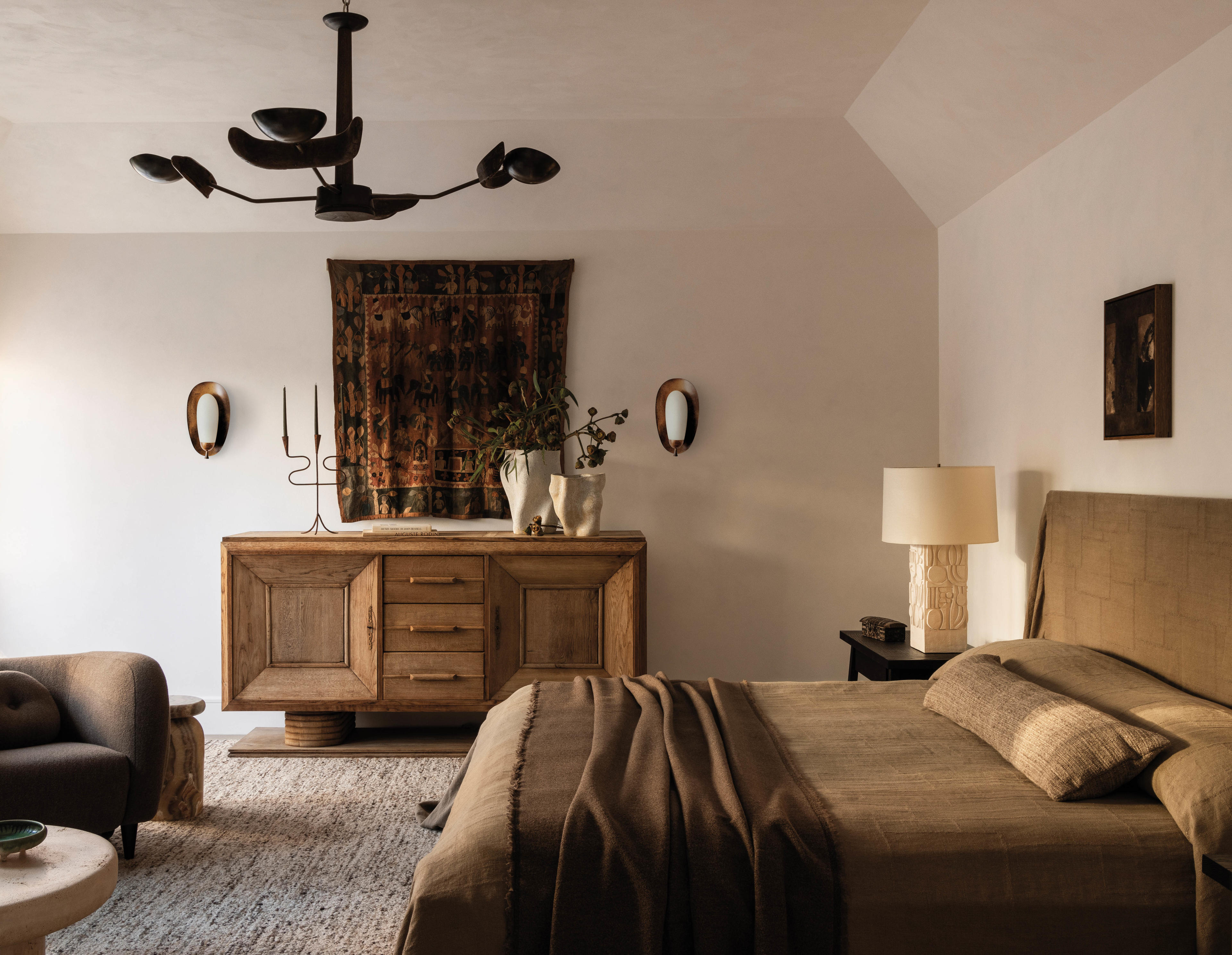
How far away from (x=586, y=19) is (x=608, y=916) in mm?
2765

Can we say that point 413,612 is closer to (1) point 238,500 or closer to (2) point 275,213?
(1) point 238,500

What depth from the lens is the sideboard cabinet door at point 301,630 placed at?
4016 mm

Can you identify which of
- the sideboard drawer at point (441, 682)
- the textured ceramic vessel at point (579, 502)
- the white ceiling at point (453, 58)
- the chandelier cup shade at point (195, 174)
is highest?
the white ceiling at point (453, 58)

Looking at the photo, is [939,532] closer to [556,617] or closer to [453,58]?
[556,617]

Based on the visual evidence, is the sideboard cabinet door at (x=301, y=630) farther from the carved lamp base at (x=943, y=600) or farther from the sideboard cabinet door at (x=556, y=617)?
the carved lamp base at (x=943, y=600)

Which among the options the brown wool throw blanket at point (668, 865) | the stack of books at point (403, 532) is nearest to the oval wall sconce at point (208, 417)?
the stack of books at point (403, 532)

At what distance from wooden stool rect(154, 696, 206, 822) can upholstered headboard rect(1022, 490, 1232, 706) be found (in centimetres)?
301

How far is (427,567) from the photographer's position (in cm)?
404

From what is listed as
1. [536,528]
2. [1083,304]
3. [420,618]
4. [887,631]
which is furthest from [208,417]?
[1083,304]

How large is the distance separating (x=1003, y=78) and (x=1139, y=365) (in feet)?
3.61

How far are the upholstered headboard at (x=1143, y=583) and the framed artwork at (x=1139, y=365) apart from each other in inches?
8.7

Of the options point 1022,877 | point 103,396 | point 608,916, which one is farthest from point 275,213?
point 1022,877

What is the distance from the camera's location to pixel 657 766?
6.86ft

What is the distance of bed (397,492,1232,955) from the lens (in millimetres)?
1695
